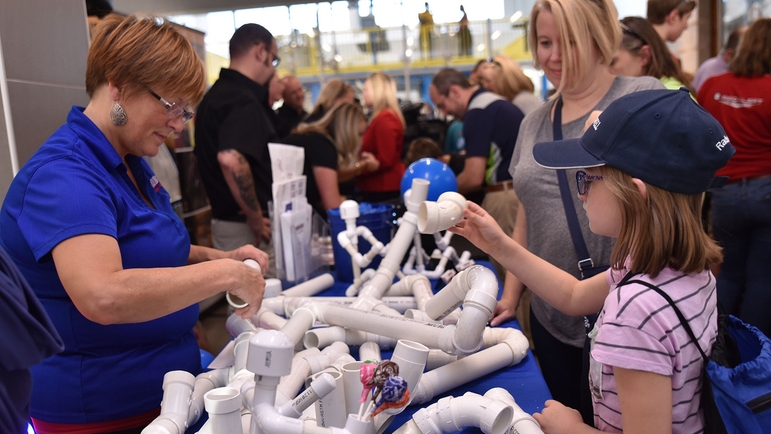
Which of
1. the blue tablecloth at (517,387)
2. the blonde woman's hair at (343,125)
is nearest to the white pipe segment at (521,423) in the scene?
the blue tablecloth at (517,387)

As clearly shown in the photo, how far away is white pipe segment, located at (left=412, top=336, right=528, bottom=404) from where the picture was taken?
1.25 meters

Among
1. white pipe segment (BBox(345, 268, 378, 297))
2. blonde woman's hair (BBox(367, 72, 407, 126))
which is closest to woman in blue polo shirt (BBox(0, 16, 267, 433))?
white pipe segment (BBox(345, 268, 378, 297))

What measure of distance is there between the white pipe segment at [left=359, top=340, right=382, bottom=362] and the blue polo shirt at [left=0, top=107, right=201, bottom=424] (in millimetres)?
431

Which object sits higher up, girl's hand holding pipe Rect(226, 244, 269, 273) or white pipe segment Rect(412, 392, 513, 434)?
girl's hand holding pipe Rect(226, 244, 269, 273)

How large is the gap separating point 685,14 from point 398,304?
2621 mm

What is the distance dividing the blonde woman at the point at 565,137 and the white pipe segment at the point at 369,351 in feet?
1.43

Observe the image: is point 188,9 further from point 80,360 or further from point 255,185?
point 80,360

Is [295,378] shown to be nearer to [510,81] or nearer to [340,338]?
[340,338]

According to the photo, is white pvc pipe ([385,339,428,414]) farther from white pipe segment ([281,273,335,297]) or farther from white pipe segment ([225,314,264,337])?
white pipe segment ([281,273,335,297])

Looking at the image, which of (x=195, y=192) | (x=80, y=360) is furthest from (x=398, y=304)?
(x=195, y=192)

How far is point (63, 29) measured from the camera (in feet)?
6.52

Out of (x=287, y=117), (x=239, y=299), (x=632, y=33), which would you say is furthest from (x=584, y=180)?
(x=287, y=117)

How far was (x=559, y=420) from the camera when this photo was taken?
1.08 metres

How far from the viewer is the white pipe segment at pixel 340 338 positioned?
1485mm
